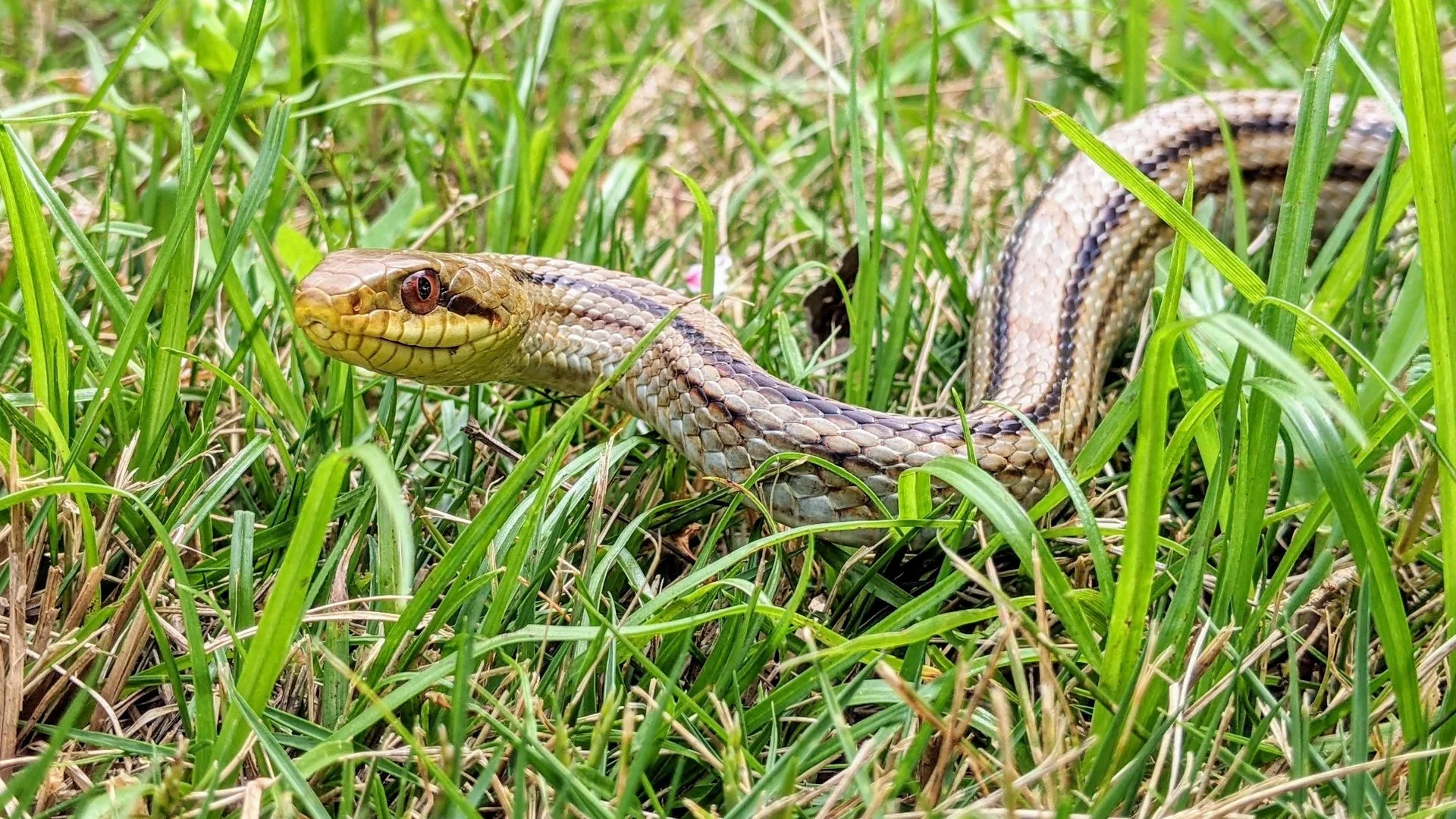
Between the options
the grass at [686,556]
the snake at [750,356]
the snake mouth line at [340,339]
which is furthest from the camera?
the snake at [750,356]

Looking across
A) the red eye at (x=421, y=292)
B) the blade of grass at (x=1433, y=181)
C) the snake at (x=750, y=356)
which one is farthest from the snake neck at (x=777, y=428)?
the blade of grass at (x=1433, y=181)

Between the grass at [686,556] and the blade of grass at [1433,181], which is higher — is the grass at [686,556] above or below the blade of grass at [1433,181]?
below

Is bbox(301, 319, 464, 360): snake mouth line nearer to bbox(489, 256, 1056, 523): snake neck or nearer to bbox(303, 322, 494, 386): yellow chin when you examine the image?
bbox(303, 322, 494, 386): yellow chin

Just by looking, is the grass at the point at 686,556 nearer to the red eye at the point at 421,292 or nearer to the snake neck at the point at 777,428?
the snake neck at the point at 777,428

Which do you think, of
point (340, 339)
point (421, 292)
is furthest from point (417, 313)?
point (340, 339)

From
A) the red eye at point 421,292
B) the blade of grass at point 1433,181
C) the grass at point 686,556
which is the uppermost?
the blade of grass at point 1433,181

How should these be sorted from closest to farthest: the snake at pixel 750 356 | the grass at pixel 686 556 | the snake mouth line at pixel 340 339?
the grass at pixel 686 556 → the snake mouth line at pixel 340 339 → the snake at pixel 750 356

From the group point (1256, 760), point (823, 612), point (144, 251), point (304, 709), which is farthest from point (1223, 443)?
point (144, 251)

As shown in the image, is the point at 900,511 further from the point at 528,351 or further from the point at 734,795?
the point at 528,351

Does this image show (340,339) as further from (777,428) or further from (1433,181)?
(1433,181)
